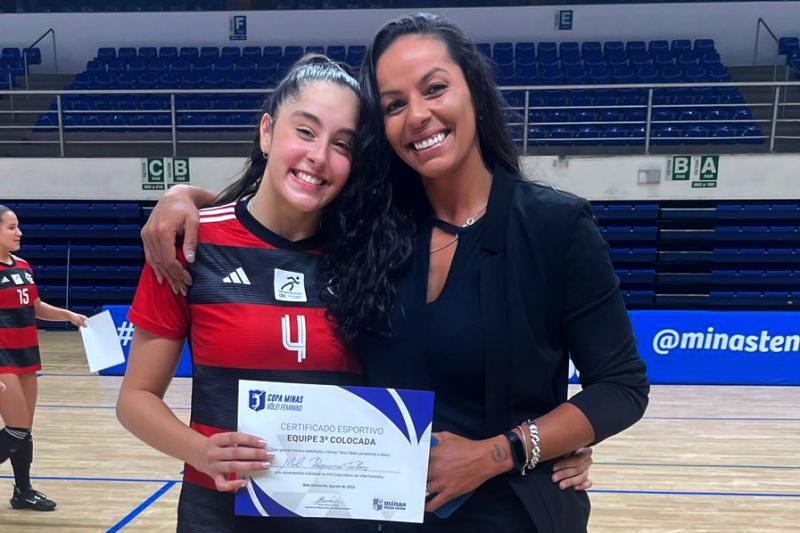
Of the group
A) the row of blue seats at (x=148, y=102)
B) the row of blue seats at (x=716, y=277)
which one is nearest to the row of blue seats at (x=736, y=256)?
the row of blue seats at (x=716, y=277)

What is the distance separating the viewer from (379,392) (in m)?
1.07

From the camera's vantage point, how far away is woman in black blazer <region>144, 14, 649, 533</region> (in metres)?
1.04

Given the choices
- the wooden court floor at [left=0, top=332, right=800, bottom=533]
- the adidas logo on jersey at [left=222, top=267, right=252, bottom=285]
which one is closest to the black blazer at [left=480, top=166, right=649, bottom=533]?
the adidas logo on jersey at [left=222, top=267, right=252, bottom=285]

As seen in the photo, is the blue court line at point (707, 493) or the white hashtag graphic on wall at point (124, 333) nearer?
the blue court line at point (707, 493)

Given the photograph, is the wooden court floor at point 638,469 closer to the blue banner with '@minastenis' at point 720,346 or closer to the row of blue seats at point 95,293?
the blue banner with '@minastenis' at point 720,346

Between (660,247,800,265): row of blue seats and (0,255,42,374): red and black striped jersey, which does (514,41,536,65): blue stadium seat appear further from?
(0,255,42,374): red and black striped jersey

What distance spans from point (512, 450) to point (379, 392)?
8.9 inches

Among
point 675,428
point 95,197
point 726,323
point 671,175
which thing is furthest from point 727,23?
point 95,197

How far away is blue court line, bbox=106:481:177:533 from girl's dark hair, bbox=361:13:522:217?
8.59 ft

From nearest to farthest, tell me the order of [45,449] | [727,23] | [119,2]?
[45,449] < [727,23] < [119,2]

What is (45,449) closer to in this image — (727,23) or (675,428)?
(675,428)

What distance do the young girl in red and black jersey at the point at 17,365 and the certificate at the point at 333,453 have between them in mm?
2779

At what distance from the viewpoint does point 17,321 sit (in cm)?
358

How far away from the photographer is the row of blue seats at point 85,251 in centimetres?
839
